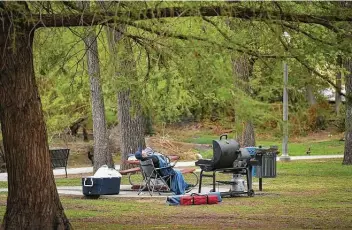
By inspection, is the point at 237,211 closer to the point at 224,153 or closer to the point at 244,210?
the point at 244,210

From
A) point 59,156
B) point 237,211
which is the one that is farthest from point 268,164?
point 59,156

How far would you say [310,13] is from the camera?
36.1 ft

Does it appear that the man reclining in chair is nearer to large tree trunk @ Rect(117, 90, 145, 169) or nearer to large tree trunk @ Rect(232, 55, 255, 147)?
large tree trunk @ Rect(232, 55, 255, 147)

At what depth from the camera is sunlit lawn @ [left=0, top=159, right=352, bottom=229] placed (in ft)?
46.4

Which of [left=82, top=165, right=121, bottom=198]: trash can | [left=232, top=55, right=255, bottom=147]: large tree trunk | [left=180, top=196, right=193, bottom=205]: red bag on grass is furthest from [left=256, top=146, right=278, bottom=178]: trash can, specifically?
[left=232, top=55, right=255, bottom=147]: large tree trunk

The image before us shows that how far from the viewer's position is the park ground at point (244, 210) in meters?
14.2

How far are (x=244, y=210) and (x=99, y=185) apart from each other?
413 cm

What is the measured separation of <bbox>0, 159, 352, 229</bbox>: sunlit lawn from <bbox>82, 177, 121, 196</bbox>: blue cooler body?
0.28 metres

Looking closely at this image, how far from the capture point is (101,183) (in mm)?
19562

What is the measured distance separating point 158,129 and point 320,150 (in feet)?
26.8

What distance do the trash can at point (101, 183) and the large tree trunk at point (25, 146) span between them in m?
7.20

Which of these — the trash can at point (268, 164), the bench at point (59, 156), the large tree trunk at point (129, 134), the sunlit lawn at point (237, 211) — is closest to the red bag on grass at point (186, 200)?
the sunlit lawn at point (237, 211)

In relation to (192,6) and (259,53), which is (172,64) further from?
(192,6)

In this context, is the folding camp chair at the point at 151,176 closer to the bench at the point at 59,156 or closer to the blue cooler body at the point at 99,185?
the blue cooler body at the point at 99,185
